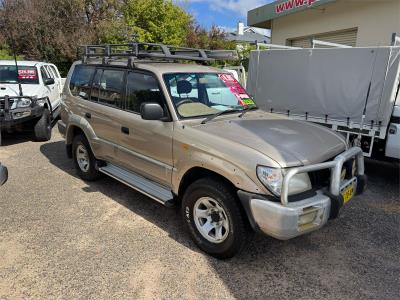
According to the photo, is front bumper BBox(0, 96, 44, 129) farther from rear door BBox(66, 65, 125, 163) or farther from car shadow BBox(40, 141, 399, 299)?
car shadow BBox(40, 141, 399, 299)

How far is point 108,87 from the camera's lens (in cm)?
480

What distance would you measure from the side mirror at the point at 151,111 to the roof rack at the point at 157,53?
1.01 meters

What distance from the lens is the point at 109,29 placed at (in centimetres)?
1866

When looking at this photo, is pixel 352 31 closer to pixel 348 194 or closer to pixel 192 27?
pixel 348 194

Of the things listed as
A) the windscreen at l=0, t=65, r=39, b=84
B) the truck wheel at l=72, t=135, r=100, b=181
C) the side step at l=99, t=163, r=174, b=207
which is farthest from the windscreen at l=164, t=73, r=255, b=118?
the windscreen at l=0, t=65, r=39, b=84

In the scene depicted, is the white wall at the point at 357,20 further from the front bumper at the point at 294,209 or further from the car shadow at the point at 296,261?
the front bumper at the point at 294,209

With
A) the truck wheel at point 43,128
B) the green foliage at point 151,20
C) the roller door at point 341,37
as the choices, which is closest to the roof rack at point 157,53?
A: the truck wheel at point 43,128

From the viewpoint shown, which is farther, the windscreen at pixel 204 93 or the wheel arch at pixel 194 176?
the windscreen at pixel 204 93

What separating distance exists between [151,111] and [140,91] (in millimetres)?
702

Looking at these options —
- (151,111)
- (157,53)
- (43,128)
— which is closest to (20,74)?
(43,128)

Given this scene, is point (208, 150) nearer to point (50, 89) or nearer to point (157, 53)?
point (157, 53)

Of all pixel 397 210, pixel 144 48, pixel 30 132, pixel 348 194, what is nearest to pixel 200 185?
pixel 348 194

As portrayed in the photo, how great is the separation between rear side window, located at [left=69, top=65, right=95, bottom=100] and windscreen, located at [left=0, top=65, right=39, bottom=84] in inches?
142

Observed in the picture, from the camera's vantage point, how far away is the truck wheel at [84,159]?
208 inches
